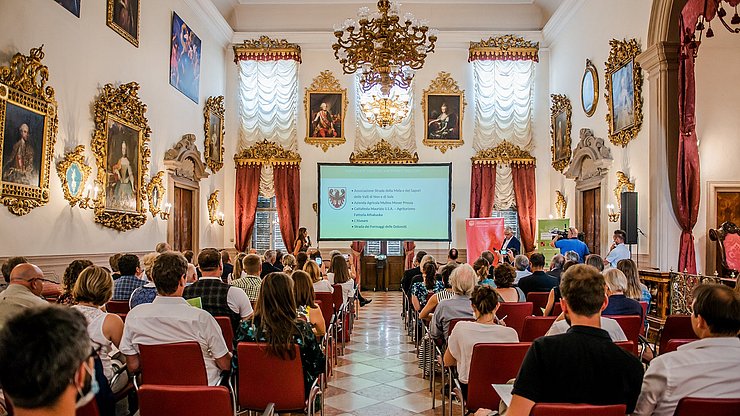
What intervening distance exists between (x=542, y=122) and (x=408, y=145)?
12.2ft

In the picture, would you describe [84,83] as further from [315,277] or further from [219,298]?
[219,298]

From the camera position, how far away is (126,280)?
6.07 metres

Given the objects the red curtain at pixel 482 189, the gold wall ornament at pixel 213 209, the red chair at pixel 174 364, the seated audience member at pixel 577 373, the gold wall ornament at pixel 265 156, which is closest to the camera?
the seated audience member at pixel 577 373

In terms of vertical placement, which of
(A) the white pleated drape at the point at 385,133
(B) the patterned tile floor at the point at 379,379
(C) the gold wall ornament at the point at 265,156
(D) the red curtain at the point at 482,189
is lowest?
(B) the patterned tile floor at the point at 379,379

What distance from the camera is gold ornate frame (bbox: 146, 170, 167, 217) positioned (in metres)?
11.7

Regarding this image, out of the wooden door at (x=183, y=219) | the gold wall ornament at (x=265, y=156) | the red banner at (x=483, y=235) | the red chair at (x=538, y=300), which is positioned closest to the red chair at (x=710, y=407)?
the red chair at (x=538, y=300)

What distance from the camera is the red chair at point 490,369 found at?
12.4ft

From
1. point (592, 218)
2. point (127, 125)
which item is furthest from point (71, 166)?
point (592, 218)

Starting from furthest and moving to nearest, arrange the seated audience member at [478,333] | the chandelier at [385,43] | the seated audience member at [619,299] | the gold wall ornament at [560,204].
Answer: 1. the gold wall ornament at [560,204]
2. the chandelier at [385,43]
3. the seated audience member at [619,299]
4. the seated audience member at [478,333]

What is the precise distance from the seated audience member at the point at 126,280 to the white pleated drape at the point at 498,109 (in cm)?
1206

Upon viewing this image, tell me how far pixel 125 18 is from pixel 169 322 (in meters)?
8.58

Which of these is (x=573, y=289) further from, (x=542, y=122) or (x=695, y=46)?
(x=542, y=122)

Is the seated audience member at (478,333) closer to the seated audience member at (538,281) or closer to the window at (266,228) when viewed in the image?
the seated audience member at (538,281)

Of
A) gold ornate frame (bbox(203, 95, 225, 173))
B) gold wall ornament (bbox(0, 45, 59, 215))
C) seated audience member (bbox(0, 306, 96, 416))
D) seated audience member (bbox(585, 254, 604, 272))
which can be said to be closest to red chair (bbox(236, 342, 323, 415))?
seated audience member (bbox(0, 306, 96, 416))
